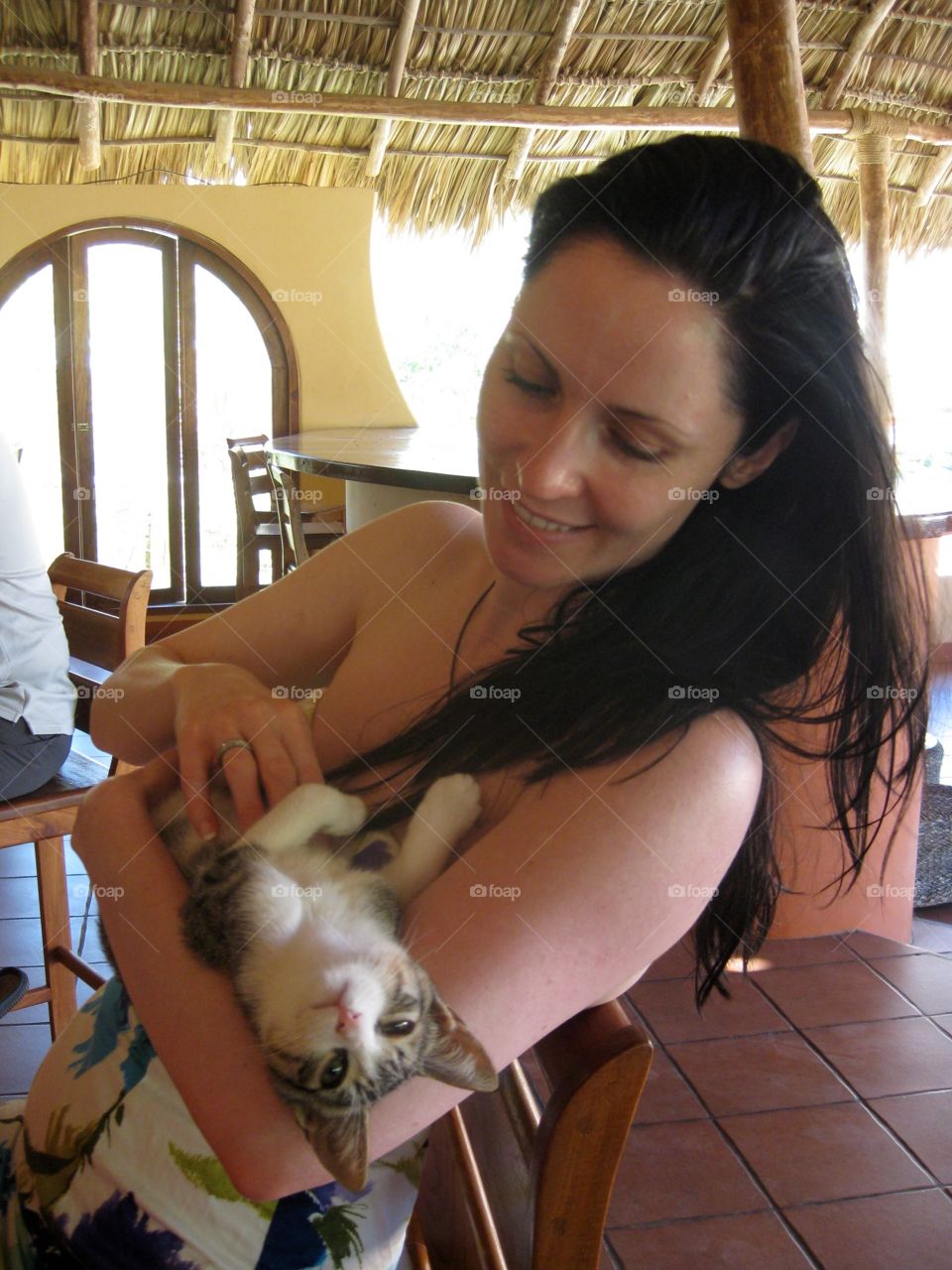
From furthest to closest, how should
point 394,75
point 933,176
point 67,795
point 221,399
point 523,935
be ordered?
point 933,176
point 221,399
point 394,75
point 67,795
point 523,935

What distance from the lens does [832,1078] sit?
111cm

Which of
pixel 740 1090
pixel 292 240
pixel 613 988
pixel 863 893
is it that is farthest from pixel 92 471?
pixel 613 988

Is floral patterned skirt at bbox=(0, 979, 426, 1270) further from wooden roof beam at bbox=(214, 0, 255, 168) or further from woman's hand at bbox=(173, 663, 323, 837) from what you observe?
wooden roof beam at bbox=(214, 0, 255, 168)

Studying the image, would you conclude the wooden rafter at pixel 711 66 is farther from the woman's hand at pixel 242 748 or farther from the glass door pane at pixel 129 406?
the woman's hand at pixel 242 748

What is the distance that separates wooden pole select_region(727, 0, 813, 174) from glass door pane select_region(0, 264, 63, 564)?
9.84ft

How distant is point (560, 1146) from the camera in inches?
18.9

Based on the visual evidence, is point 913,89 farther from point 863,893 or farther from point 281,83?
point 863,893

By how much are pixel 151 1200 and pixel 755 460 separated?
1.94ft

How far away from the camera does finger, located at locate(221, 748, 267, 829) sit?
68cm

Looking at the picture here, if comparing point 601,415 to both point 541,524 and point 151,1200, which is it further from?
point 151,1200

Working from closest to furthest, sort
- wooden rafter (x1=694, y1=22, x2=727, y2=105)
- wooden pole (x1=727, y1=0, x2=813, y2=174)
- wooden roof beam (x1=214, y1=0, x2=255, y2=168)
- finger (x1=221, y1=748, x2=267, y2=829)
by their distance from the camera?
finger (x1=221, y1=748, x2=267, y2=829), wooden pole (x1=727, y1=0, x2=813, y2=174), wooden roof beam (x1=214, y1=0, x2=255, y2=168), wooden rafter (x1=694, y1=22, x2=727, y2=105)

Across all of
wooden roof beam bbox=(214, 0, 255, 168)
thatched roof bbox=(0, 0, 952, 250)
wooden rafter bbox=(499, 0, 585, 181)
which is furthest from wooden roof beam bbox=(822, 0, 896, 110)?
wooden roof beam bbox=(214, 0, 255, 168)

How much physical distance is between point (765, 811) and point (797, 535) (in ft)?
0.62

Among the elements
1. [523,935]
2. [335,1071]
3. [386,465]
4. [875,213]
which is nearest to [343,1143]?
[335,1071]
